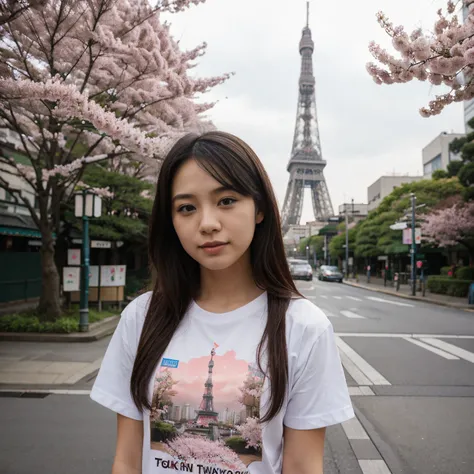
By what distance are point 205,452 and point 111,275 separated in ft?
43.1

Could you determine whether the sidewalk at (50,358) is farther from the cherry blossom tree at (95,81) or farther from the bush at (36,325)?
the cherry blossom tree at (95,81)

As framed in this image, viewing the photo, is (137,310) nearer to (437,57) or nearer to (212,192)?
(212,192)

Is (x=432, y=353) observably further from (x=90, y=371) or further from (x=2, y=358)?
(x=2, y=358)

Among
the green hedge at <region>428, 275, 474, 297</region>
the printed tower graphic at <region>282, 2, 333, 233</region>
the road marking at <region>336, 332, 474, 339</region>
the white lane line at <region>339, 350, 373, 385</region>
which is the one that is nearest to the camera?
the white lane line at <region>339, 350, 373, 385</region>

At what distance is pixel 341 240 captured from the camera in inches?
2277

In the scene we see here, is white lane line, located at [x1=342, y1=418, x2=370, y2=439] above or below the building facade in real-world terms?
below

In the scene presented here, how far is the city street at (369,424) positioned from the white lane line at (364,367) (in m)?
0.02

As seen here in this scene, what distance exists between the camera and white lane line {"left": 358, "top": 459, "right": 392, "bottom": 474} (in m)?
3.75

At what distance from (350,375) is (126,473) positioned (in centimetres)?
622

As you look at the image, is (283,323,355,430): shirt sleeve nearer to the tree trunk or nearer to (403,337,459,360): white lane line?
(403,337,459,360): white lane line

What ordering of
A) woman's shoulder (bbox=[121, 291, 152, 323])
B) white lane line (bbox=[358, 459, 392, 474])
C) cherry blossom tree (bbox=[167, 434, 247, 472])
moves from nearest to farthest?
cherry blossom tree (bbox=[167, 434, 247, 472]) < woman's shoulder (bbox=[121, 291, 152, 323]) < white lane line (bbox=[358, 459, 392, 474])

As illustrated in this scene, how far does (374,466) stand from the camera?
384cm

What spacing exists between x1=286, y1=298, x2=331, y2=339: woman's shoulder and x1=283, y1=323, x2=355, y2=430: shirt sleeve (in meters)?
0.01

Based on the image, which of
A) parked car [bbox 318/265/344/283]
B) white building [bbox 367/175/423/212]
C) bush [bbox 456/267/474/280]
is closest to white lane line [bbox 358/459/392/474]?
bush [bbox 456/267/474/280]
